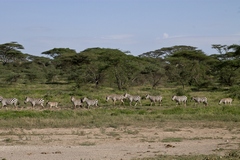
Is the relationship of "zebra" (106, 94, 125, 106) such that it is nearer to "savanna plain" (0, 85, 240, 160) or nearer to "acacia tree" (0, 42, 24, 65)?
"savanna plain" (0, 85, 240, 160)

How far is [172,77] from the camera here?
4622 cm

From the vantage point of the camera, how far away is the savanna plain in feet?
38.4

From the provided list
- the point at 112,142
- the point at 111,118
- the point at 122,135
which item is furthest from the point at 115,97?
the point at 112,142

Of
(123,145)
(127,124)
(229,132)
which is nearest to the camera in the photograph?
(123,145)

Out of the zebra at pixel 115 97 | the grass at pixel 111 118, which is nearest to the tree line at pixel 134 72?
the zebra at pixel 115 97

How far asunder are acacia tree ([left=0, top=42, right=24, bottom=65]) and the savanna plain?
43.1 metres

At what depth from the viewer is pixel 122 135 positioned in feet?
50.1

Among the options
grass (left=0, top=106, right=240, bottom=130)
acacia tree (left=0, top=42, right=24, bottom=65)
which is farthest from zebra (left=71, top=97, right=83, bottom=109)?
acacia tree (left=0, top=42, right=24, bottom=65)

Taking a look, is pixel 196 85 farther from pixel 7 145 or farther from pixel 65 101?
pixel 7 145

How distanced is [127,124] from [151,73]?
2572cm

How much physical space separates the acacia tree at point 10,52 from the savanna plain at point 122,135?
141 feet

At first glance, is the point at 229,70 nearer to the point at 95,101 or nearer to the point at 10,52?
the point at 95,101

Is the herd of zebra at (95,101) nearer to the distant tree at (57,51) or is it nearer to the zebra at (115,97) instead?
the zebra at (115,97)

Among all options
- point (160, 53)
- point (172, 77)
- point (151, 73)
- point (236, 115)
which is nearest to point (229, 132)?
point (236, 115)
